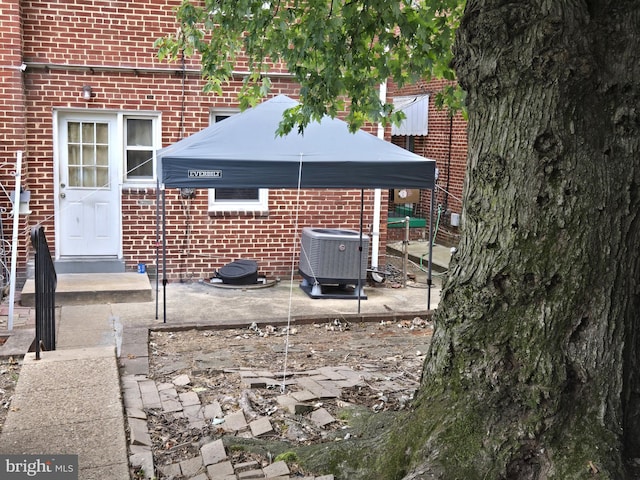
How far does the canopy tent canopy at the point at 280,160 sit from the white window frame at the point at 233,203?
208cm

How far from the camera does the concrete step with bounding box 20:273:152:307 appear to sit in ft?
28.6

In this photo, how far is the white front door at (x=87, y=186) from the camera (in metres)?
9.88

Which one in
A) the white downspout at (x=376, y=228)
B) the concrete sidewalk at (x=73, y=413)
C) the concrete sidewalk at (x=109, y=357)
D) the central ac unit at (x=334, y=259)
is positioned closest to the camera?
the concrete sidewalk at (x=73, y=413)

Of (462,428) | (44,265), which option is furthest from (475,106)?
(44,265)

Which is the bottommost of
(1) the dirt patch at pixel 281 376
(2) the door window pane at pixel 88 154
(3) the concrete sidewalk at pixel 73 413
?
(1) the dirt patch at pixel 281 376

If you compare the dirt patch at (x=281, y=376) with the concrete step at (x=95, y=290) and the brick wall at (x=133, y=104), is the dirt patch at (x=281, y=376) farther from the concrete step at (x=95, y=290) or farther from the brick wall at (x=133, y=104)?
the brick wall at (x=133, y=104)

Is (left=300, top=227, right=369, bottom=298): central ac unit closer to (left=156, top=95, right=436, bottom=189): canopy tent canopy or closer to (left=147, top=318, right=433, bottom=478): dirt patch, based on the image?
(left=147, top=318, right=433, bottom=478): dirt patch

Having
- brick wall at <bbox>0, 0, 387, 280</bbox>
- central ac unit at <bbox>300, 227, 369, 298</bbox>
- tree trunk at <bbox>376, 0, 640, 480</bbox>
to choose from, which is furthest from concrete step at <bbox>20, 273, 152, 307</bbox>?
tree trunk at <bbox>376, 0, 640, 480</bbox>

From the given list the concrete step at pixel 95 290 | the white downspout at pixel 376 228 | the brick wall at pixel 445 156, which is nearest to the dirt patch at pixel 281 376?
the concrete step at pixel 95 290

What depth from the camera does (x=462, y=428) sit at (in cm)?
325

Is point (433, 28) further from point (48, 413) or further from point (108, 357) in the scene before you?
point (48, 413)

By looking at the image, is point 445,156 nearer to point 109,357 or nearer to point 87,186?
point 87,186

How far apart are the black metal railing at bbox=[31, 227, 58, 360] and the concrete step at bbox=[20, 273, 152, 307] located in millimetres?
2218

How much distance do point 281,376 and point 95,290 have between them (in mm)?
3944
